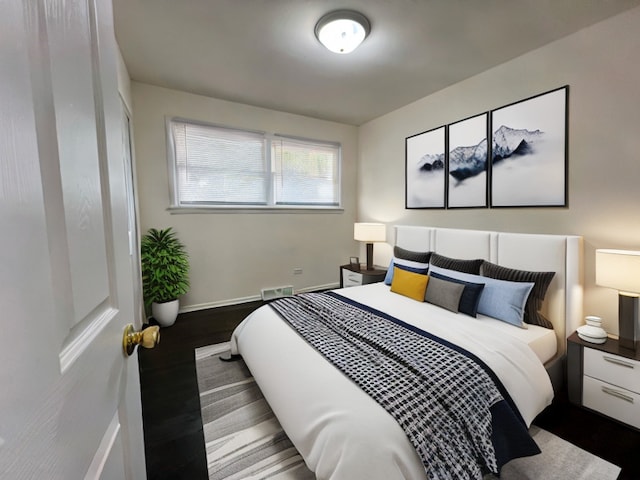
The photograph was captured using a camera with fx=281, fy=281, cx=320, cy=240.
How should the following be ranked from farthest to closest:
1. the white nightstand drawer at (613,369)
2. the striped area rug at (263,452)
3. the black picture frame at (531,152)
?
the black picture frame at (531,152)
the white nightstand drawer at (613,369)
the striped area rug at (263,452)

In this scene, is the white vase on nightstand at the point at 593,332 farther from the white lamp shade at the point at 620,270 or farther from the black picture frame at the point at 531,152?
the black picture frame at the point at 531,152

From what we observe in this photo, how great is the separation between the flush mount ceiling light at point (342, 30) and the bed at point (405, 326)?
2.03m

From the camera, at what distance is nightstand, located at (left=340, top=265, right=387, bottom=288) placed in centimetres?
375

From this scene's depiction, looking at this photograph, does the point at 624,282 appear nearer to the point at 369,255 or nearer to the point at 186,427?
the point at 369,255

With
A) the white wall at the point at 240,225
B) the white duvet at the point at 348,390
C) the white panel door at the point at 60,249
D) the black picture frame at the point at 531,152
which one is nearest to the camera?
the white panel door at the point at 60,249

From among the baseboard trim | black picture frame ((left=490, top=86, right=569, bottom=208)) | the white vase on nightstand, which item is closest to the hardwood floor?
the baseboard trim

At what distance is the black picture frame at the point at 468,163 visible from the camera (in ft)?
9.48

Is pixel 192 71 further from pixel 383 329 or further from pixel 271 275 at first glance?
pixel 383 329

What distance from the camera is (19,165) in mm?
312

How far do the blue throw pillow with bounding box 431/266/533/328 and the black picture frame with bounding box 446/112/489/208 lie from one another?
3.30ft

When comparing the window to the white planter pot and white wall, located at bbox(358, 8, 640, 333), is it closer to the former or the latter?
the white planter pot

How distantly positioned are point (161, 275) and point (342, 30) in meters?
2.96

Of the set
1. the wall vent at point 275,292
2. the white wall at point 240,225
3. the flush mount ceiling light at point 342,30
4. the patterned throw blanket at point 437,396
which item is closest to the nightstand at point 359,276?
the white wall at point 240,225

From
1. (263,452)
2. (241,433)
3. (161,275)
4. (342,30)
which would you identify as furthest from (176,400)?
(342,30)
